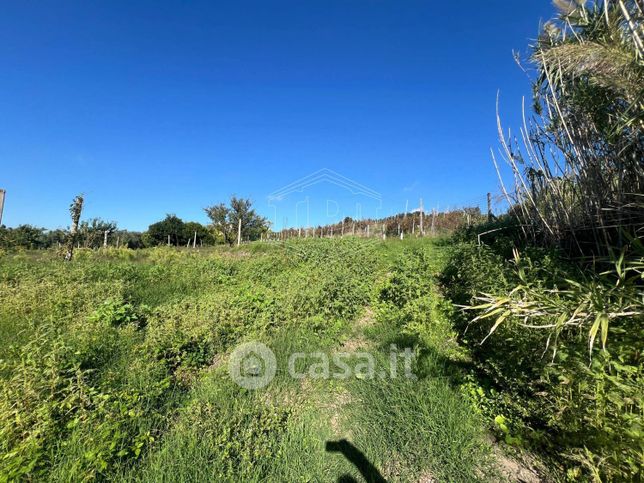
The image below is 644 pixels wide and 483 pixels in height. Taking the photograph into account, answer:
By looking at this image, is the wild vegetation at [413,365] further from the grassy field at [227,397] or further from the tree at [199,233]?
the tree at [199,233]

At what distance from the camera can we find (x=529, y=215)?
18.7 ft

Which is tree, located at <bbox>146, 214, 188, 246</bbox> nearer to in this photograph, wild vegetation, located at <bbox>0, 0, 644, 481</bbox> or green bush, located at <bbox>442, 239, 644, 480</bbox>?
wild vegetation, located at <bbox>0, 0, 644, 481</bbox>

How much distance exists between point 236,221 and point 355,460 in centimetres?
2403

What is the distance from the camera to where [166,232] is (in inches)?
1052

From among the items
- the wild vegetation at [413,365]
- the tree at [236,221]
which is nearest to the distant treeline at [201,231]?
the tree at [236,221]

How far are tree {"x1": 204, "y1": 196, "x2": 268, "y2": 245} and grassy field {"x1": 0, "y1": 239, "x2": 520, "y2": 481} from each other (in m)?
19.7

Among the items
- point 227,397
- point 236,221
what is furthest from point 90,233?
point 227,397

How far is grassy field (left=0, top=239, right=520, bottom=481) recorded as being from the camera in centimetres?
183

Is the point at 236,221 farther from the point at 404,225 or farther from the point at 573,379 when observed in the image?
the point at 573,379

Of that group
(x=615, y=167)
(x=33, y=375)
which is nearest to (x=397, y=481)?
(x=33, y=375)

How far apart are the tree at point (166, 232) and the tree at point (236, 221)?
134 inches

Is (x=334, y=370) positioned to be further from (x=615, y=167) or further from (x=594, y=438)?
(x=615, y=167)

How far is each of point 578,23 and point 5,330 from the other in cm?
790

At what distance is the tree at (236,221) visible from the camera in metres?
24.3
